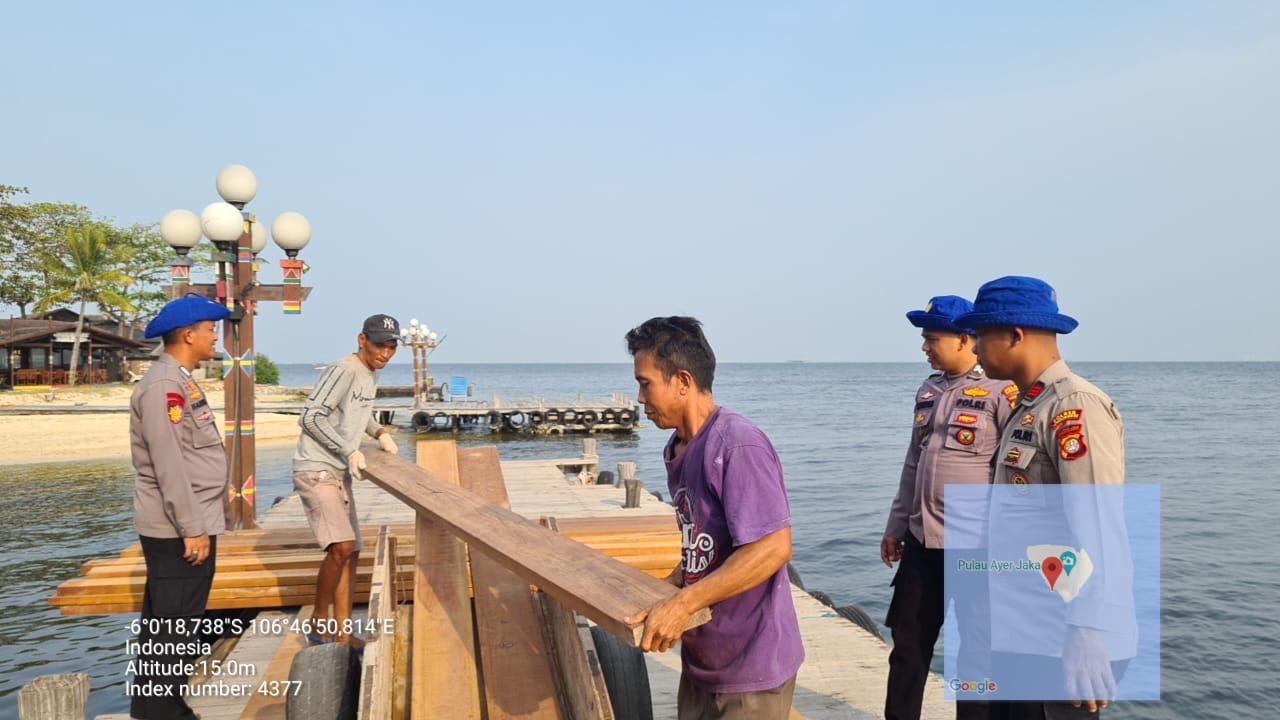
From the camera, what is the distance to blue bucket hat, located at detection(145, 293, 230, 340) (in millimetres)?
4609

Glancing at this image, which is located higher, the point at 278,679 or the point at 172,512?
the point at 172,512

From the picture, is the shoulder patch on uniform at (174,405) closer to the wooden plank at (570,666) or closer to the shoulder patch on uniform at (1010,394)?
the wooden plank at (570,666)

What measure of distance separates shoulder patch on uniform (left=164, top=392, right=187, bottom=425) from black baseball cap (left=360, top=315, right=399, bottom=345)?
1311 mm

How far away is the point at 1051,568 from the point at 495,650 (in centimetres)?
302

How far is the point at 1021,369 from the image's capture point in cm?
307

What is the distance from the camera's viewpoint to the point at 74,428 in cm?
3195

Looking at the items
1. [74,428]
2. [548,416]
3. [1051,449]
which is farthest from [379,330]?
[548,416]

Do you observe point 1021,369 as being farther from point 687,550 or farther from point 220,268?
point 220,268

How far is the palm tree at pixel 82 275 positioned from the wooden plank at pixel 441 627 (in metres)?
53.7

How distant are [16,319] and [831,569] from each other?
201ft

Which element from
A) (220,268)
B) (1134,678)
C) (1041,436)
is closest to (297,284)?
(220,268)

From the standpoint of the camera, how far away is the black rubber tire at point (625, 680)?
173 inches

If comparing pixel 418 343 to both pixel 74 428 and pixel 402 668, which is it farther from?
pixel 402 668

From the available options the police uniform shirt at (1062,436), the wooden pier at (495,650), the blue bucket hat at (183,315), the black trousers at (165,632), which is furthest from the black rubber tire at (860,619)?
the blue bucket hat at (183,315)
